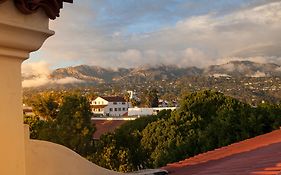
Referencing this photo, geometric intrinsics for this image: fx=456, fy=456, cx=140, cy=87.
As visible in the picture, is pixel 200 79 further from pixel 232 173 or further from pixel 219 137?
pixel 232 173

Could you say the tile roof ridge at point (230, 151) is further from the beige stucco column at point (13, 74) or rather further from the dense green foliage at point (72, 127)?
the dense green foliage at point (72, 127)

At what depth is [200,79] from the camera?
179500mm

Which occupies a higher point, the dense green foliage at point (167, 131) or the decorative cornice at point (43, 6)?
the decorative cornice at point (43, 6)

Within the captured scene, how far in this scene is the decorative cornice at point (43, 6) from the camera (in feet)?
6.51

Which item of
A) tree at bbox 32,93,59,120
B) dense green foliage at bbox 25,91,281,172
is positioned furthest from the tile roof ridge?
tree at bbox 32,93,59,120

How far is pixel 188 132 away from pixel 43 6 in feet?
82.9

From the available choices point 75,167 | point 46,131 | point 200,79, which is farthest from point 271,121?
point 200,79

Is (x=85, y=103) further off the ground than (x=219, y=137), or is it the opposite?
(x=85, y=103)

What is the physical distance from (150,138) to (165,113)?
23.5 feet

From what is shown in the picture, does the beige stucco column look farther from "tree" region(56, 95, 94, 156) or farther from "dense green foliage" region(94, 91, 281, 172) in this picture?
"tree" region(56, 95, 94, 156)

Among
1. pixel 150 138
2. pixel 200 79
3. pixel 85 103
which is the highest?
pixel 200 79

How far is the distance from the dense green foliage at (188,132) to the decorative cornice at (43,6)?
16196mm

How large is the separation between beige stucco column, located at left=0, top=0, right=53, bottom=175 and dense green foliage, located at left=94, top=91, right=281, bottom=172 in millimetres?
16316

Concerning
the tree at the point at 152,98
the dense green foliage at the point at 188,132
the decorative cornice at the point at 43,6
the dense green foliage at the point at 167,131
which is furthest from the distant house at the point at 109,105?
the decorative cornice at the point at 43,6
